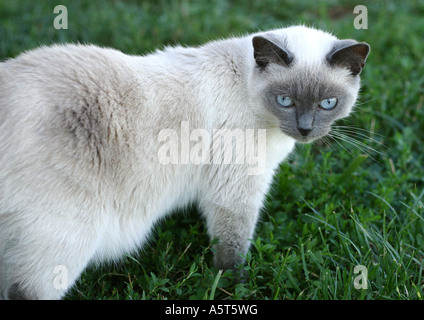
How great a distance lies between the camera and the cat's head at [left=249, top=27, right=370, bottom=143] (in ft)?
10.2

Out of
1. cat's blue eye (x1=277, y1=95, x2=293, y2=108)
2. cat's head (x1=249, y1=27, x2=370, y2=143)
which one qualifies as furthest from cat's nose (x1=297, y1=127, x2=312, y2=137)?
cat's blue eye (x1=277, y1=95, x2=293, y2=108)

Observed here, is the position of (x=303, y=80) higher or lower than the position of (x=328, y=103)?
higher

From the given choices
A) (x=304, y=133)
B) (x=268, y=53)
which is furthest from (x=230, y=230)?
(x=268, y=53)

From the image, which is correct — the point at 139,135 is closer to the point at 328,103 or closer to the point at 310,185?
the point at 328,103

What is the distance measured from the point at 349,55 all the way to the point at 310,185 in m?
1.17

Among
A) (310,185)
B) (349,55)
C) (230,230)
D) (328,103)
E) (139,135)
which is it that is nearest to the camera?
(139,135)

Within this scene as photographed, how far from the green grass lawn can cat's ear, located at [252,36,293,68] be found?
100 centimetres

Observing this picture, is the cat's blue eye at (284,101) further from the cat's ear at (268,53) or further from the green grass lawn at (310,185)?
the green grass lawn at (310,185)

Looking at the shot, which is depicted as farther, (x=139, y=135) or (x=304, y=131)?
(x=304, y=131)

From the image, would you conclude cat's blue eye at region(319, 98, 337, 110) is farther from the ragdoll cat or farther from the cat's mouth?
the cat's mouth

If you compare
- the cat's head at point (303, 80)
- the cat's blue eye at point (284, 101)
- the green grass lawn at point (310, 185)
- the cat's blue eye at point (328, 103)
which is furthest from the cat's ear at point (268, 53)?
the green grass lawn at point (310, 185)

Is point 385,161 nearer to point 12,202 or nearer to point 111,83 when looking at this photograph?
point 111,83

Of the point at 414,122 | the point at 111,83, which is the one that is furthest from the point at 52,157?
the point at 414,122

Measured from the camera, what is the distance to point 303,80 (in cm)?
312
